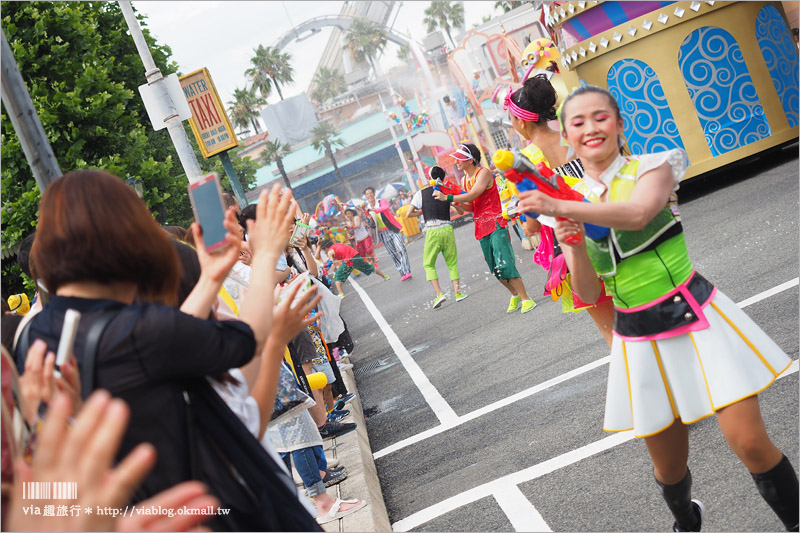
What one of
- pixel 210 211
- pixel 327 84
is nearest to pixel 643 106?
pixel 210 211

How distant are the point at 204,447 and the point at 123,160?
18753mm

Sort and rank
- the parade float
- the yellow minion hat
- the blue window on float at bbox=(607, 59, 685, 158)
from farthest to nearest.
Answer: the blue window on float at bbox=(607, 59, 685, 158)
the parade float
the yellow minion hat

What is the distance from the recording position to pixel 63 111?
18156 millimetres

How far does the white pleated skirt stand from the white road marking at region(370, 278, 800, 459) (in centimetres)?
319

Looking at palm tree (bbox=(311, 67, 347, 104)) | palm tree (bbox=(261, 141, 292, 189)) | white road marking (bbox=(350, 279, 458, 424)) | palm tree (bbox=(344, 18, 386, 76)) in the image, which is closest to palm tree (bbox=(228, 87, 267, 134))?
palm tree (bbox=(261, 141, 292, 189))

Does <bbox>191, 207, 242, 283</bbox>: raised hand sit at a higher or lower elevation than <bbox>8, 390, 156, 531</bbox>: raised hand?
higher


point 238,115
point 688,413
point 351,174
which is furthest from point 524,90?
point 238,115

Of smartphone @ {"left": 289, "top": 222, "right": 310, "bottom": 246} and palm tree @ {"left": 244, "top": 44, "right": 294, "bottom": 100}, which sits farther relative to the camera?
palm tree @ {"left": 244, "top": 44, "right": 294, "bottom": 100}

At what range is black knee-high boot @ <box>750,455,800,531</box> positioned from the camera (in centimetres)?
292

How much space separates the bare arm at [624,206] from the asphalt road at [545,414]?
4.70ft

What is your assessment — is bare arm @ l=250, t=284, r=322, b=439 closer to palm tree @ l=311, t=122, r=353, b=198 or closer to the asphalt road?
the asphalt road

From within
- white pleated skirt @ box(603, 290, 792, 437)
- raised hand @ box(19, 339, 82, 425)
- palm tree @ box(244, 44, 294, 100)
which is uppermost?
palm tree @ box(244, 44, 294, 100)

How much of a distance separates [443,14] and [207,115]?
87.2 metres

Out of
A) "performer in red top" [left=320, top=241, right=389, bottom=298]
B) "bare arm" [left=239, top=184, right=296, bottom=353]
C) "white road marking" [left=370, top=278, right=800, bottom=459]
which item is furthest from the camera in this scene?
"performer in red top" [left=320, top=241, right=389, bottom=298]
